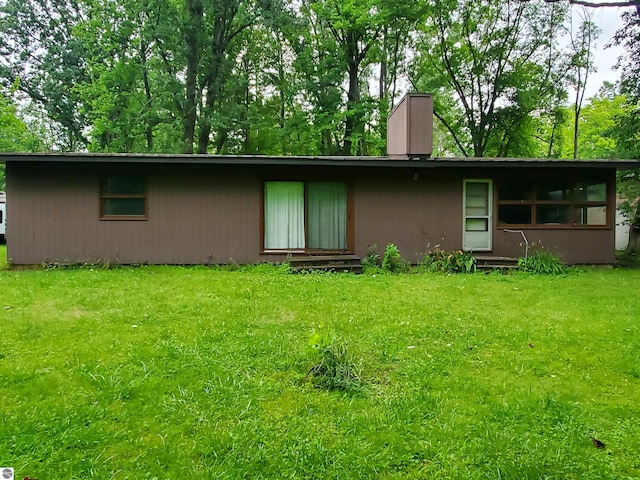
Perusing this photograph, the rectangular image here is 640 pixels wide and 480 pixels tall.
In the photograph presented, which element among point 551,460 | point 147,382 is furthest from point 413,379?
point 147,382

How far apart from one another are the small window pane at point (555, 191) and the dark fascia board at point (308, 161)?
561 millimetres

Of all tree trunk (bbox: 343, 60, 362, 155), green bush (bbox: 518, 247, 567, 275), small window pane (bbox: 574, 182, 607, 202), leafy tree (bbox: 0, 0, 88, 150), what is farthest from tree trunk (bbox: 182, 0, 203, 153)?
small window pane (bbox: 574, 182, 607, 202)

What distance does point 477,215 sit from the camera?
9266mm

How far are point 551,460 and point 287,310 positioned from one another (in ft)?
10.8

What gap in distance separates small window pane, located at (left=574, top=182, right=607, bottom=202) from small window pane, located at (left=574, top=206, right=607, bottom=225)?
19 cm

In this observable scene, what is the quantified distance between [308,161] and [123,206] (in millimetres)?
3728

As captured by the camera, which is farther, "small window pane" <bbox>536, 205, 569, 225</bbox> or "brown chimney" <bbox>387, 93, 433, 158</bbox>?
"small window pane" <bbox>536, 205, 569, 225</bbox>

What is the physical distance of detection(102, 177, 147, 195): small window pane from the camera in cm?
861

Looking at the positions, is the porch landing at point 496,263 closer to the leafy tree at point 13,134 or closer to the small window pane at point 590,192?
the small window pane at point 590,192

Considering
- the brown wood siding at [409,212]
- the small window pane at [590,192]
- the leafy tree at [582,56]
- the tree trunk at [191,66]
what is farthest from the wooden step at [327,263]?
the leafy tree at [582,56]

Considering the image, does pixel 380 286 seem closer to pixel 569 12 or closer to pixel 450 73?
pixel 450 73

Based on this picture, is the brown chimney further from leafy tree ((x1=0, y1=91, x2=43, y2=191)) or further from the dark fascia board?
leafy tree ((x1=0, y1=91, x2=43, y2=191))

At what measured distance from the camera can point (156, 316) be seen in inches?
181

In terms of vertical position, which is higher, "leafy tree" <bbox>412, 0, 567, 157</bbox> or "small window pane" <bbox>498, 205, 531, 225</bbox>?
"leafy tree" <bbox>412, 0, 567, 157</bbox>
